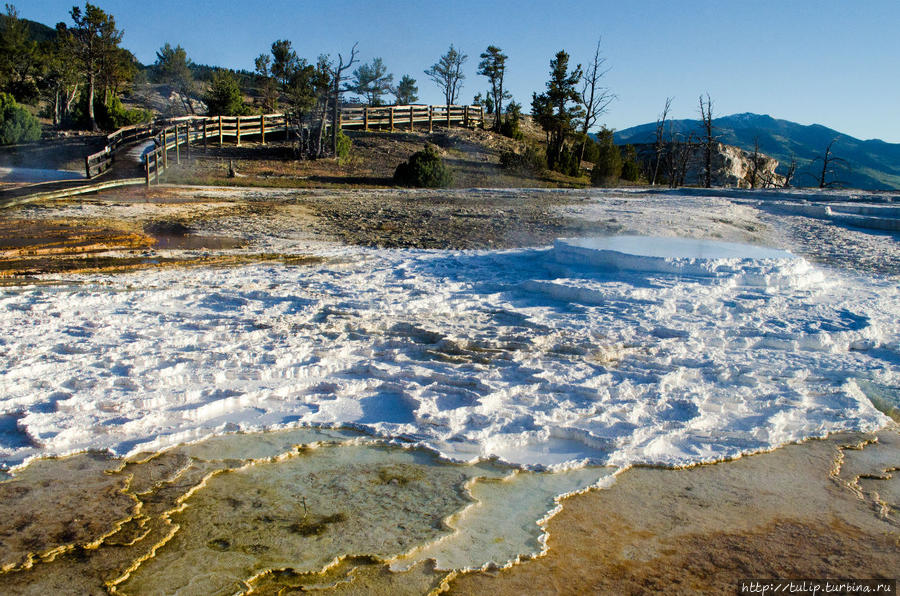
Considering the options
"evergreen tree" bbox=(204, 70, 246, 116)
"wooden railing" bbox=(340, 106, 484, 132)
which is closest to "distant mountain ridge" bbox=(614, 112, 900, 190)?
"wooden railing" bbox=(340, 106, 484, 132)

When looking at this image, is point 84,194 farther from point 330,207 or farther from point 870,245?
point 870,245

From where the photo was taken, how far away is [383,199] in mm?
15000

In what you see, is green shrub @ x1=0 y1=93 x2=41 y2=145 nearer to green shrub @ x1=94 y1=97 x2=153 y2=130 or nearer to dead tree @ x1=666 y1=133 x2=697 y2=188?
green shrub @ x1=94 y1=97 x2=153 y2=130

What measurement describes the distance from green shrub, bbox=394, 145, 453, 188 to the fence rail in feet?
22.8

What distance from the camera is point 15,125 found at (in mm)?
24250

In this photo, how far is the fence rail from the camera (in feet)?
61.1

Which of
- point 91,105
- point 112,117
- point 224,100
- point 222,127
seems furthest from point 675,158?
point 91,105

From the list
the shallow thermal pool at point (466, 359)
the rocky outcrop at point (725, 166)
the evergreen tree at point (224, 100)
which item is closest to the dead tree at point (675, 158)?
the rocky outcrop at point (725, 166)

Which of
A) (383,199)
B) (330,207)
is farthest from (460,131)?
(330,207)

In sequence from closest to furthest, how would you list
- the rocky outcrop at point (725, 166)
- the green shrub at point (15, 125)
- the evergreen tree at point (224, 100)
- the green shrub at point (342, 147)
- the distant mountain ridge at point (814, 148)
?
the green shrub at point (15, 125), the green shrub at point (342, 147), the evergreen tree at point (224, 100), the rocky outcrop at point (725, 166), the distant mountain ridge at point (814, 148)

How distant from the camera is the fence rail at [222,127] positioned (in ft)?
61.1

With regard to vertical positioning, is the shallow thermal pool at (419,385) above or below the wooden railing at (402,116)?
below

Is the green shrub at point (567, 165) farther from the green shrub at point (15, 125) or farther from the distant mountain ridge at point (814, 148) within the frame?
the distant mountain ridge at point (814, 148)

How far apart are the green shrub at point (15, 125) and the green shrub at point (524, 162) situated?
1809cm
